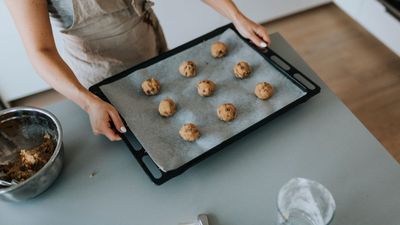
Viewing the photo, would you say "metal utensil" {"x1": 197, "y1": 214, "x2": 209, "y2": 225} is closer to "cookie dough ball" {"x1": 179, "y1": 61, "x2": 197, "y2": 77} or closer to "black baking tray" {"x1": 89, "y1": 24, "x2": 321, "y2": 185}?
"black baking tray" {"x1": 89, "y1": 24, "x2": 321, "y2": 185}

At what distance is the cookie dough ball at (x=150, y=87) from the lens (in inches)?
35.5

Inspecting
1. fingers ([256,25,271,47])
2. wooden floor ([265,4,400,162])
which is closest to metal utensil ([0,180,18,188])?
fingers ([256,25,271,47])

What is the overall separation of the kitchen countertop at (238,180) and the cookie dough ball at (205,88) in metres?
0.15

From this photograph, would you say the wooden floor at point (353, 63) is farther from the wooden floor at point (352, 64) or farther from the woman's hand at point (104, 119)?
the woman's hand at point (104, 119)

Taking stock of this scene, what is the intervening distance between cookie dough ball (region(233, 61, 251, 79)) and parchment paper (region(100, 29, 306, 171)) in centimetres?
1

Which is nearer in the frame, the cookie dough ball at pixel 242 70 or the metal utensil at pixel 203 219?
the metal utensil at pixel 203 219

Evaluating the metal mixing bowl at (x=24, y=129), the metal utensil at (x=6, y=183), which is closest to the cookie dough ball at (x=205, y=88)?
the metal mixing bowl at (x=24, y=129)

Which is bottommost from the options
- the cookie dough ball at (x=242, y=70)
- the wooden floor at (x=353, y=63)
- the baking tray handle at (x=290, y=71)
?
the wooden floor at (x=353, y=63)

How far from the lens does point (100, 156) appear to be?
0.81m

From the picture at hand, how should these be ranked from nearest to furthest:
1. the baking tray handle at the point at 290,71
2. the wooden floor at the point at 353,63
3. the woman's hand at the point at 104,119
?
the woman's hand at the point at 104,119, the baking tray handle at the point at 290,71, the wooden floor at the point at 353,63

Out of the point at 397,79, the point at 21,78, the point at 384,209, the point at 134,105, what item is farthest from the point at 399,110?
the point at 21,78

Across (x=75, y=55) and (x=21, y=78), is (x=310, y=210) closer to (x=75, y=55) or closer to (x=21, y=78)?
(x=75, y=55)

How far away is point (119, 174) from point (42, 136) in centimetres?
21

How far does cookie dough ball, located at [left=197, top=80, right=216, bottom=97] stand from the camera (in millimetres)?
890
